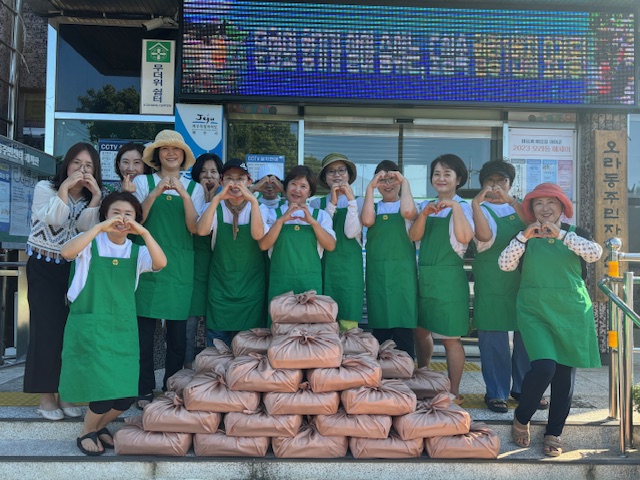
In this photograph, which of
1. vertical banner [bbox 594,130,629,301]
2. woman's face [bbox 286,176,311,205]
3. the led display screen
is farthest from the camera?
vertical banner [bbox 594,130,629,301]

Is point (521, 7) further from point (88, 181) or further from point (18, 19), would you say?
point (18, 19)

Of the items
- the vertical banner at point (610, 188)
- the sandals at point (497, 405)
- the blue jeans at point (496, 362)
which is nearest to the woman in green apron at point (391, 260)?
the blue jeans at point (496, 362)

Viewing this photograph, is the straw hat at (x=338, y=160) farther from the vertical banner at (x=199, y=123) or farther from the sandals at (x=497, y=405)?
the sandals at (x=497, y=405)

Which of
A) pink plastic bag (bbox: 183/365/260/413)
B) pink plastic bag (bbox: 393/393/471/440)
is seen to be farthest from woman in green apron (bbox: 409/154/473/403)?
pink plastic bag (bbox: 183/365/260/413)

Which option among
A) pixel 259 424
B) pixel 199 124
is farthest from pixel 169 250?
pixel 199 124

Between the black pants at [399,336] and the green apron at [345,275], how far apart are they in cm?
25

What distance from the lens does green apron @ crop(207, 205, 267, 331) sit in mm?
4199

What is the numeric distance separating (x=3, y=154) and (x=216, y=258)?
2.57 metres

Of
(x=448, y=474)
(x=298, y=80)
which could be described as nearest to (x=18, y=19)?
(x=298, y=80)

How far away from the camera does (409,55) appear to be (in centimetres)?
572

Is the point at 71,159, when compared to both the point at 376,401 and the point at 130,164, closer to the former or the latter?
the point at 130,164

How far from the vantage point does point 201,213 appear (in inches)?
166

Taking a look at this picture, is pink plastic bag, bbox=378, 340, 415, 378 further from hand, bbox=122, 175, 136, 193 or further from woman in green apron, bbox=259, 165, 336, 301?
hand, bbox=122, 175, 136, 193

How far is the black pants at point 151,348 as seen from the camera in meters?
3.98
